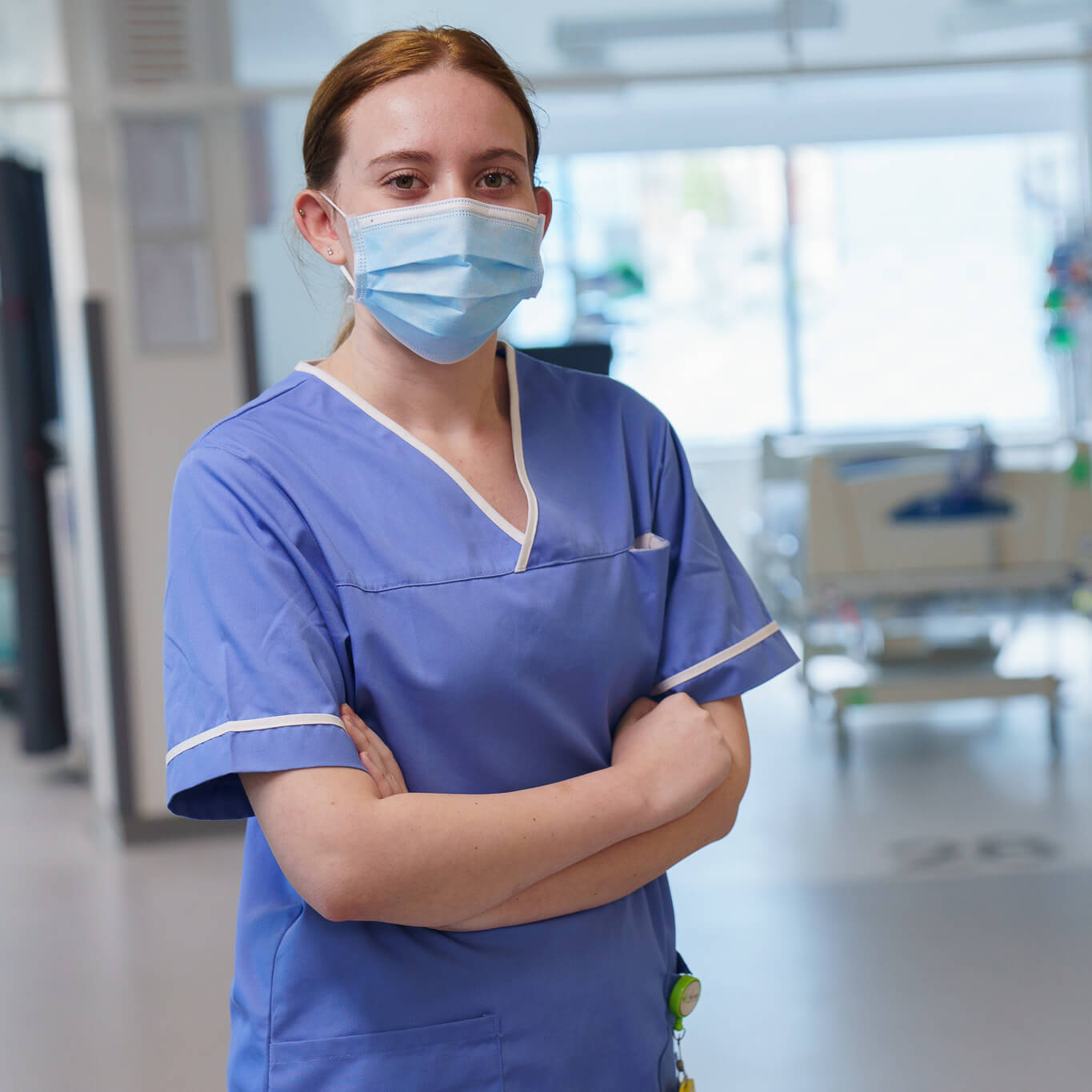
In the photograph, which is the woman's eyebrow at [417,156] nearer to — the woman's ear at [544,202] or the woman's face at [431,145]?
the woman's face at [431,145]

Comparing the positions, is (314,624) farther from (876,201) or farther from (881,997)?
(876,201)

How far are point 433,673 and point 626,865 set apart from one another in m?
0.24

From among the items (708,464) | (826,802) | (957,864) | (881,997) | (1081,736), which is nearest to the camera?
(881,997)

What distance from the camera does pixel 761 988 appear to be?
2.72 m

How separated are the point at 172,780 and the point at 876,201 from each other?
775 cm

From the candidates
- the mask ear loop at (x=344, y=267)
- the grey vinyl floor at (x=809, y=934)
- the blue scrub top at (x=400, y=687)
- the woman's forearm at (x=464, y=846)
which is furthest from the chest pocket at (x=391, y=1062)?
the grey vinyl floor at (x=809, y=934)

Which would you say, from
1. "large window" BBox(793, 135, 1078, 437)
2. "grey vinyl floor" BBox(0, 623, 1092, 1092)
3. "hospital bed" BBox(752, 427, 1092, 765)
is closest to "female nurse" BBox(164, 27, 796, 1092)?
"grey vinyl floor" BBox(0, 623, 1092, 1092)

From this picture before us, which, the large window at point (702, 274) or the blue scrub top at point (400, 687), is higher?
the large window at point (702, 274)

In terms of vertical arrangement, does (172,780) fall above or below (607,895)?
above

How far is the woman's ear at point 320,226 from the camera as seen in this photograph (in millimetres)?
1129

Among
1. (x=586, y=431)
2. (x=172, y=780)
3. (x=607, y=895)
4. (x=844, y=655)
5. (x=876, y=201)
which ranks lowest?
(x=844, y=655)

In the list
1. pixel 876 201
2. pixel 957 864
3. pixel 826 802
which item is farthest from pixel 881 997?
pixel 876 201

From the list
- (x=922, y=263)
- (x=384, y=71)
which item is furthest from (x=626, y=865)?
(x=922, y=263)

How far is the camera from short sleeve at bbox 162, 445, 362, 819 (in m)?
0.94
